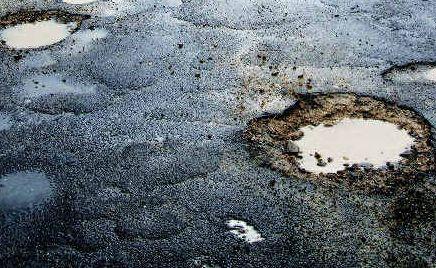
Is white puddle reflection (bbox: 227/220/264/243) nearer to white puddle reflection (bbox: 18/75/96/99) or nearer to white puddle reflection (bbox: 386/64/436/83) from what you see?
white puddle reflection (bbox: 18/75/96/99)

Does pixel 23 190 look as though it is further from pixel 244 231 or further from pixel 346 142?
pixel 346 142

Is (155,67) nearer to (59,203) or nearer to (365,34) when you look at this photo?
(59,203)

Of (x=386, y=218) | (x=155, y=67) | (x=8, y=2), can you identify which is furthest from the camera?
(x=8, y=2)

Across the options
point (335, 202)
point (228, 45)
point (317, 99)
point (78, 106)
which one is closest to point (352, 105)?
point (317, 99)

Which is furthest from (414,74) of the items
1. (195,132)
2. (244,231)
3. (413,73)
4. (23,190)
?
(23,190)

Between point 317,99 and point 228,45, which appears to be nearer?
point 317,99

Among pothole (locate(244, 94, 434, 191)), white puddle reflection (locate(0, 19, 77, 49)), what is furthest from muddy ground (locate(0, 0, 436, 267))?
white puddle reflection (locate(0, 19, 77, 49))
